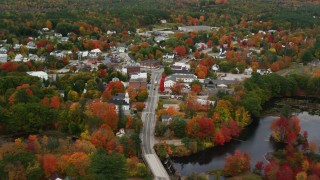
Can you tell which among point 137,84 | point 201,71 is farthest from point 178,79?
point 137,84

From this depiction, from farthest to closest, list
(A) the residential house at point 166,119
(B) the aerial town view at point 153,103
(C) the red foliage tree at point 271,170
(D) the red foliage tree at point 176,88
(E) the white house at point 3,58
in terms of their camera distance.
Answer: (E) the white house at point 3,58 → (D) the red foliage tree at point 176,88 → (A) the residential house at point 166,119 → (B) the aerial town view at point 153,103 → (C) the red foliage tree at point 271,170

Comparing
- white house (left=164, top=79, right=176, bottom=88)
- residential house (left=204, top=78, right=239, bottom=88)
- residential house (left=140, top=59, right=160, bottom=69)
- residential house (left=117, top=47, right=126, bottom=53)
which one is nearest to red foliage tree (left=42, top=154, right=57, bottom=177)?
white house (left=164, top=79, right=176, bottom=88)

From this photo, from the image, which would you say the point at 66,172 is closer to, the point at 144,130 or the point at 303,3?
the point at 144,130

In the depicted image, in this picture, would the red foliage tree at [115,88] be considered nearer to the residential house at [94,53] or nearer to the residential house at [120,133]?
the residential house at [120,133]

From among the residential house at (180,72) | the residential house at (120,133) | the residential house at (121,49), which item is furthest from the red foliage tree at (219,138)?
the residential house at (121,49)

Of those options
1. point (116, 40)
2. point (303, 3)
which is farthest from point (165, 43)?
point (303, 3)

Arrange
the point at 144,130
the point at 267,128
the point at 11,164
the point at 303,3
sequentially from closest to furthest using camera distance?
the point at 11,164
the point at 144,130
the point at 267,128
the point at 303,3
